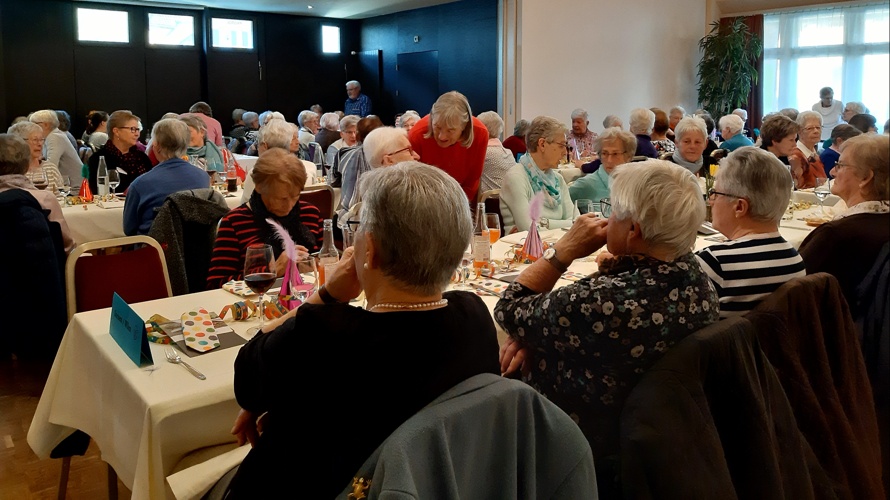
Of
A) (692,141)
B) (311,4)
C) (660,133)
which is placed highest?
(311,4)

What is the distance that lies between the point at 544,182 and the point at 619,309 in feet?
8.36

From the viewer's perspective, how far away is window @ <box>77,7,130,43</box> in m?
12.6

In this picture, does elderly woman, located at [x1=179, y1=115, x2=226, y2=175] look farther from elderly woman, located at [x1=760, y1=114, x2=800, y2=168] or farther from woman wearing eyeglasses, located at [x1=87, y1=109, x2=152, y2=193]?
elderly woman, located at [x1=760, y1=114, x2=800, y2=168]

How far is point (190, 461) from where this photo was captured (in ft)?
6.11

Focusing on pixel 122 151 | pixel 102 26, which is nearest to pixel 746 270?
pixel 122 151

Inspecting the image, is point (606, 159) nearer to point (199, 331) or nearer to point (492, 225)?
point (492, 225)

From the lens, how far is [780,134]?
17.1 feet

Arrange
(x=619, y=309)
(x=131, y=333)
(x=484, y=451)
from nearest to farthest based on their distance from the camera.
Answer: (x=484, y=451) → (x=619, y=309) → (x=131, y=333)

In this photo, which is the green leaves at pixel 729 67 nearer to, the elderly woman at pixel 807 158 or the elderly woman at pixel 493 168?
the elderly woman at pixel 807 158

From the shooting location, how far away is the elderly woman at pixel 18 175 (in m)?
3.86

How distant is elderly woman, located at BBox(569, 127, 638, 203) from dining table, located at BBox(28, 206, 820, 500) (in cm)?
220

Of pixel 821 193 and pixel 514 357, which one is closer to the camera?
pixel 514 357

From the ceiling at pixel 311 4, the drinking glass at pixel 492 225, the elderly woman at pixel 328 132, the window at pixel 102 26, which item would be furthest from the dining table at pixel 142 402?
the window at pixel 102 26

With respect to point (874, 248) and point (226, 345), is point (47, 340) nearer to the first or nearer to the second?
point (226, 345)
